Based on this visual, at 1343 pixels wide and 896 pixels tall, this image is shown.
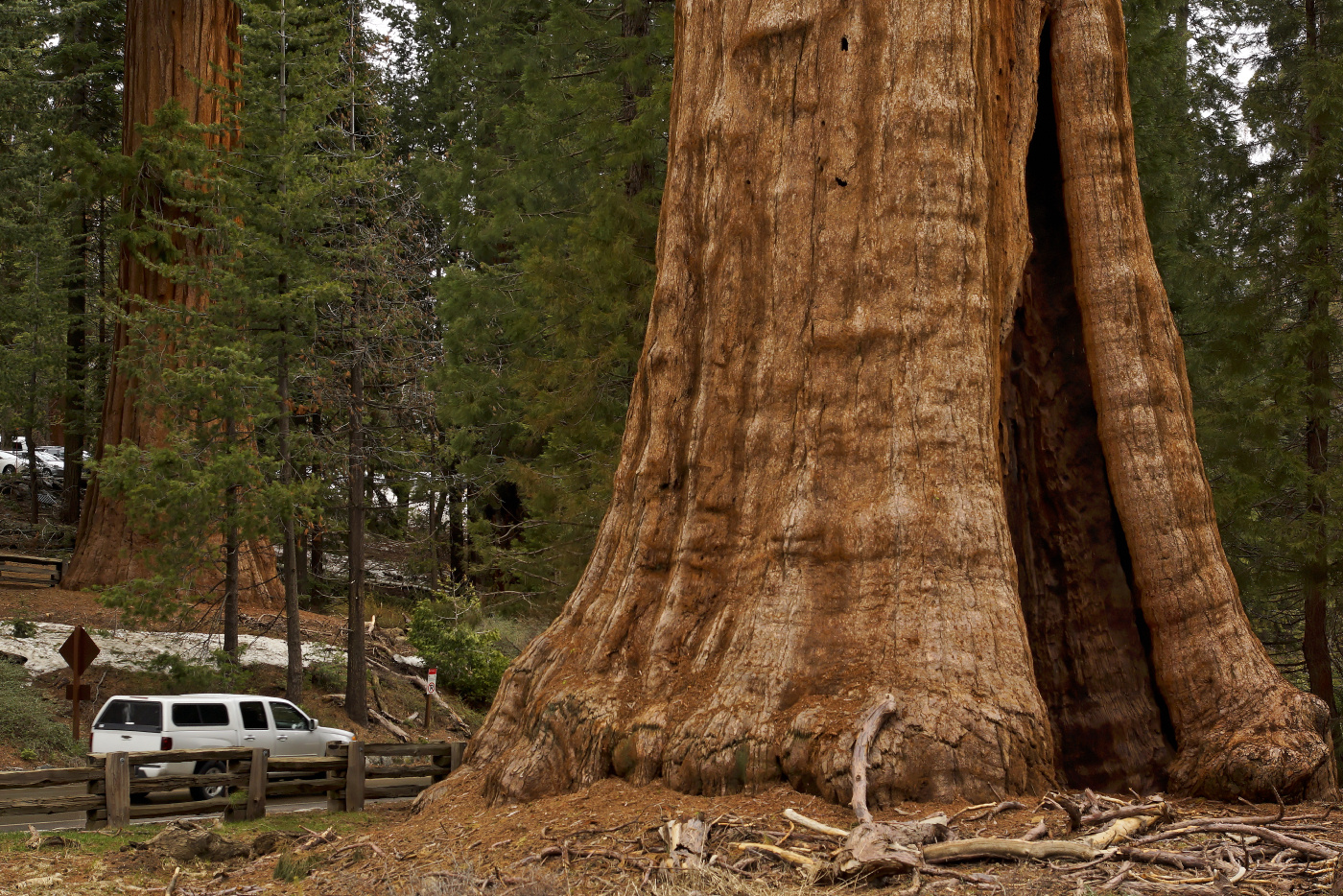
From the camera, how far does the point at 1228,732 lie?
6.95 m

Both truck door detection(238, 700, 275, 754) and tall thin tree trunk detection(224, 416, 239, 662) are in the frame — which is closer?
Result: truck door detection(238, 700, 275, 754)

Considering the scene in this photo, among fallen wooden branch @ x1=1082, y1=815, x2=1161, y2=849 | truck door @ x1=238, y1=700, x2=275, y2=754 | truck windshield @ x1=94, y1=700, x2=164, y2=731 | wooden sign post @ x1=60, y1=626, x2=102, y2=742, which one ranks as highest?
fallen wooden branch @ x1=1082, y1=815, x2=1161, y2=849

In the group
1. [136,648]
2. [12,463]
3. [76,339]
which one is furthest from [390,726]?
[12,463]

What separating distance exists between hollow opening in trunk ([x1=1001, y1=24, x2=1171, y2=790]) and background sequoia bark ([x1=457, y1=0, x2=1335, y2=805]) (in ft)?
0.07

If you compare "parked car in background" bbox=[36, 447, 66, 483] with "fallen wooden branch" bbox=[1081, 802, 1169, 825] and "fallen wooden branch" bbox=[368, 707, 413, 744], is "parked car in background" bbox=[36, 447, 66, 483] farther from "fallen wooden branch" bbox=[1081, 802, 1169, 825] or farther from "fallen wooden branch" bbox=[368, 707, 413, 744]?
"fallen wooden branch" bbox=[1081, 802, 1169, 825]

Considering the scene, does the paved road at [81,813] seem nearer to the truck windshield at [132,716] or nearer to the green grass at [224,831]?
the green grass at [224,831]

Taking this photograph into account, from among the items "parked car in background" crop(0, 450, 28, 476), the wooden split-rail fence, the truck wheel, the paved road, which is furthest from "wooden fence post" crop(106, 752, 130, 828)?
"parked car in background" crop(0, 450, 28, 476)

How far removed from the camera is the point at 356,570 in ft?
63.9

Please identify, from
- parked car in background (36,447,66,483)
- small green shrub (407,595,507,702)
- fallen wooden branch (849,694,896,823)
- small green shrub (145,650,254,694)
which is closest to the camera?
fallen wooden branch (849,694,896,823)

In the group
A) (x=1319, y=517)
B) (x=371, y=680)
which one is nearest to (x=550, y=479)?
(x=371, y=680)

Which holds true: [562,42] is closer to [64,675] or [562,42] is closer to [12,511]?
[64,675]

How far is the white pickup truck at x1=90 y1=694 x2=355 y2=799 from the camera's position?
1339cm

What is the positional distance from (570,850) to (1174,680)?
13.6ft

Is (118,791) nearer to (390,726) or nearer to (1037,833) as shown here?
(1037,833)
